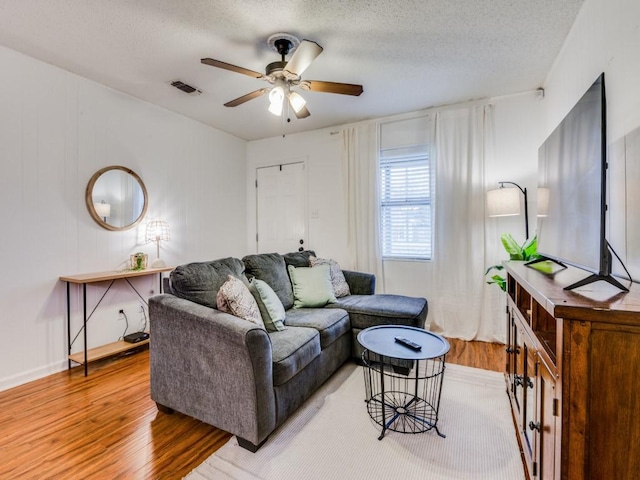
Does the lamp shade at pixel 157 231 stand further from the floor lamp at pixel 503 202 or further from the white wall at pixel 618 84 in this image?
the white wall at pixel 618 84

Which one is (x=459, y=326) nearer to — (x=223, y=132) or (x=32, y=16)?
(x=223, y=132)

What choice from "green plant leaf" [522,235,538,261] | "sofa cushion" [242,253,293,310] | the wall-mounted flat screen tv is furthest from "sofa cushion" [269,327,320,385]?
"green plant leaf" [522,235,538,261]

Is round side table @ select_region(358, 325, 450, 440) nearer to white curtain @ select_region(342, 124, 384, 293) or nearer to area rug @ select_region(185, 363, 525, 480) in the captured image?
area rug @ select_region(185, 363, 525, 480)

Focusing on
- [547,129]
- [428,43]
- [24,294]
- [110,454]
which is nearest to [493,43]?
[428,43]

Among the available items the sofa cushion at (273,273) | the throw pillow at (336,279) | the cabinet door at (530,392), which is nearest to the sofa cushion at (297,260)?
the throw pillow at (336,279)

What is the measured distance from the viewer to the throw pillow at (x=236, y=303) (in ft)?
6.27

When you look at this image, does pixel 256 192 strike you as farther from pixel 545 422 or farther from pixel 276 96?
pixel 545 422

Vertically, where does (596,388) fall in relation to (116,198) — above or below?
below

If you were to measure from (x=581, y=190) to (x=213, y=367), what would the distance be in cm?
192

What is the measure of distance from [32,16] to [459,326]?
4.41 metres

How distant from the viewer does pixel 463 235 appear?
3.45m

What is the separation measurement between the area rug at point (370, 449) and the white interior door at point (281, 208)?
271 cm

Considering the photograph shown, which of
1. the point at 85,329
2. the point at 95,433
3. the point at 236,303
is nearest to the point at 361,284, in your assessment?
the point at 236,303

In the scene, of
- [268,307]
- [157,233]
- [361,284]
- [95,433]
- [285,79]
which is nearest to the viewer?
[95,433]
